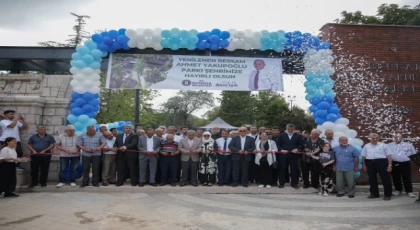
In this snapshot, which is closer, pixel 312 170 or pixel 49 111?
pixel 312 170

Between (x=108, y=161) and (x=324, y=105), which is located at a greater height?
(x=324, y=105)

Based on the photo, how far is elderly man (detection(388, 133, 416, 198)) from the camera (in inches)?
286

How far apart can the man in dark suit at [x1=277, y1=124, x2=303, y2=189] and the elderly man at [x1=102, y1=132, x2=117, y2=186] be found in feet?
13.9

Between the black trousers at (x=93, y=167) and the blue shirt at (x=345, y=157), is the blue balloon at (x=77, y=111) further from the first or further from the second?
the blue shirt at (x=345, y=157)

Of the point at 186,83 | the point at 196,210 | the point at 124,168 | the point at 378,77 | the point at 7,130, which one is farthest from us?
the point at 378,77

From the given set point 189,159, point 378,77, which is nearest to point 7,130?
point 189,159

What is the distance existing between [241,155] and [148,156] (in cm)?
236

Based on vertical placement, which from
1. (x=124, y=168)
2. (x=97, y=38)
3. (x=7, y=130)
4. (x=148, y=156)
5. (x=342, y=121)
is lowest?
(x=124, y=168)

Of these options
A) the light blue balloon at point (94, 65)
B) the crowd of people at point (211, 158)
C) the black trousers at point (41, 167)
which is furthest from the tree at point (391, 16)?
the black trousers at point (41, 167)

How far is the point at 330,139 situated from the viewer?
780 centimetres

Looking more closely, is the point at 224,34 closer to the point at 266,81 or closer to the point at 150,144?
the point at 266,81

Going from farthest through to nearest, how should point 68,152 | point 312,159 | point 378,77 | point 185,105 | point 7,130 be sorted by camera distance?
point 185,105 < point 378,77 < point 312,159 < point 68,152 < point 7,130

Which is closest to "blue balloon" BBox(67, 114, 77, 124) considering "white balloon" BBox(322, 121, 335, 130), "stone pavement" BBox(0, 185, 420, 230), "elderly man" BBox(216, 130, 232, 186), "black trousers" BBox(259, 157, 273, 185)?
"stone pavement" BBox(0, 185, 420, 230)

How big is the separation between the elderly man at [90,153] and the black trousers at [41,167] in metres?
0.82
